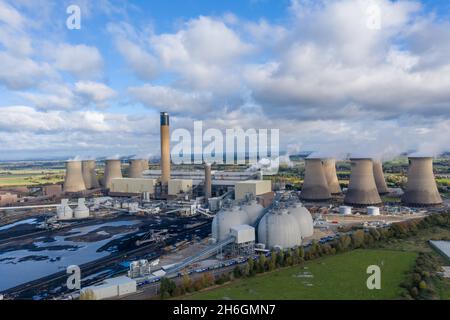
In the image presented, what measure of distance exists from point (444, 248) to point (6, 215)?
156 feet

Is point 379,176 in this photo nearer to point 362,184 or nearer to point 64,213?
point 362,184

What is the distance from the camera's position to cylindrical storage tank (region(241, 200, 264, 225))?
3067cm

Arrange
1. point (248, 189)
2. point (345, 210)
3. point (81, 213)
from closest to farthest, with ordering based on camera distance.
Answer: point (345, 210), point (81, 213), point (248, 189)

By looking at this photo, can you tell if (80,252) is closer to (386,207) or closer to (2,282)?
(2,282)

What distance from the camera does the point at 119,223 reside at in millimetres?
39281

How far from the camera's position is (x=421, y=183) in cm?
4106

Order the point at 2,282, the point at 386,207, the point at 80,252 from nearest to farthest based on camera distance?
the point at 2,282 < the point at 80,252 < the point at 386,207

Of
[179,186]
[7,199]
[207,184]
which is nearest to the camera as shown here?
[207,184]

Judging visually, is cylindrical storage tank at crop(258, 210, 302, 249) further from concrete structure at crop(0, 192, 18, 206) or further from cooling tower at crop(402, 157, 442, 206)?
concrete structure at crop(0, 192, 18, 206)

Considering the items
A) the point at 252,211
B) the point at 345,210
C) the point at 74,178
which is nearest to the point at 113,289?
the point at 252,211

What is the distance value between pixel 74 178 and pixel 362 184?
4486 cm

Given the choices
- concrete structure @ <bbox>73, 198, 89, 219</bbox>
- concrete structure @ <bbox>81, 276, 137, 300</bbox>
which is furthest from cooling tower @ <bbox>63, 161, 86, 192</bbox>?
concrete structure @ <bbox>81, 276, 137, 300</bbox>

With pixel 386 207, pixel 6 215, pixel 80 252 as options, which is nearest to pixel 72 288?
pixel 80 252
